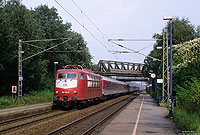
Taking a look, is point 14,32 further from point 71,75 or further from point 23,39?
point 71,75

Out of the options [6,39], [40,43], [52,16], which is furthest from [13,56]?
[52,16]

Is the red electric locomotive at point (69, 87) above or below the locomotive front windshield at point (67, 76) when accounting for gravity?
below

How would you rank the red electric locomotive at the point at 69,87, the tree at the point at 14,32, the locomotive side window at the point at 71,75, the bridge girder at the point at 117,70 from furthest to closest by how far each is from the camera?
the bridge girder at the point at 117,70
the tree at the point at 14,32
the locomotive side window at the point at 71,75
the red electric locomotive at the point at 69,87

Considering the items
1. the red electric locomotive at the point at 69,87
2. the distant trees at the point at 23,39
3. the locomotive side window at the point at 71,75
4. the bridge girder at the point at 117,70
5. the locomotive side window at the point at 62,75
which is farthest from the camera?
the bridge girder at the point at 117,70

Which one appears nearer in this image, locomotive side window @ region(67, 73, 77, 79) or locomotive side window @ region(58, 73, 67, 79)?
locomotive side window @ region(67, 73, 77, 79)

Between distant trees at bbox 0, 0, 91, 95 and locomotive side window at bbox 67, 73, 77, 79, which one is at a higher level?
distant trees at bbox 0, 0, 91, 95

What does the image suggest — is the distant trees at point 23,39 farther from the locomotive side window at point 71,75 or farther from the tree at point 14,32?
the locomotive side window at point 71,75

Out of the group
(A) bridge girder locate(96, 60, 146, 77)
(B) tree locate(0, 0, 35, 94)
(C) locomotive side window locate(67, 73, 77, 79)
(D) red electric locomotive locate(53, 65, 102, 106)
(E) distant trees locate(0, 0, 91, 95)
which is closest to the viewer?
(D) red electric locomotive locate(53, 65, 102, 106)

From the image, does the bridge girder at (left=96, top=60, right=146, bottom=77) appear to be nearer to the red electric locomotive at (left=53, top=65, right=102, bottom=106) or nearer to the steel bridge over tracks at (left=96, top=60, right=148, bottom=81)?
the steel bridge over tracks at (left=96, top=60, right=148, bottom=81)

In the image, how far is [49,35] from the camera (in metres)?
52.9

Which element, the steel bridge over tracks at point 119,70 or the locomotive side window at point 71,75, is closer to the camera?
the locomotive side window at point 71,75

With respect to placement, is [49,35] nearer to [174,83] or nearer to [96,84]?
[96,84]

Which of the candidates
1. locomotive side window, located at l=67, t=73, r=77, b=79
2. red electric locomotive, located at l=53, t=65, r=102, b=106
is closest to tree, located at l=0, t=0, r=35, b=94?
red electric locomotive, located at l=53, t=65, r=102, b=106

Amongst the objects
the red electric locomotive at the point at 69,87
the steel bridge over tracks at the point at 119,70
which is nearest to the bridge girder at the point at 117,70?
the steel bridge over tracks at the point at 119,70
